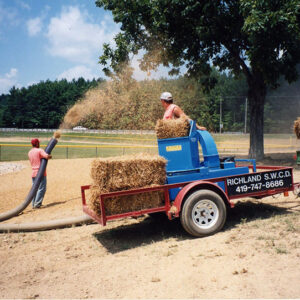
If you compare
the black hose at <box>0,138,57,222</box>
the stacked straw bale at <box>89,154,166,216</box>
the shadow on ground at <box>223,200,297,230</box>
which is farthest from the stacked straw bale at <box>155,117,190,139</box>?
the black hose at <box>0,138,57,222</box>

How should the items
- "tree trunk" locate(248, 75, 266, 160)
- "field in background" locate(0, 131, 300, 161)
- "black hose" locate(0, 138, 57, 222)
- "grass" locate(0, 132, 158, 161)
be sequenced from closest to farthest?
"black hose" locate(0, 138, 57, 222) < "tree trunk" locate(248, 75, 266, 160) < "field in background" locate(0, 131, 300, 161) < "grass" locate(0, 132, 158, 161)

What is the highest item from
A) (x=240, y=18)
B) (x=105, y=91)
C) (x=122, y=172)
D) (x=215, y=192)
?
(x=240, y=18)

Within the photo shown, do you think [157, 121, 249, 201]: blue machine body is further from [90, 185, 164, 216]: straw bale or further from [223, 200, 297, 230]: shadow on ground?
[223, 200, 297, 230]: shadow on ground

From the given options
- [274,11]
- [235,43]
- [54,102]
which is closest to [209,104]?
[54,102]

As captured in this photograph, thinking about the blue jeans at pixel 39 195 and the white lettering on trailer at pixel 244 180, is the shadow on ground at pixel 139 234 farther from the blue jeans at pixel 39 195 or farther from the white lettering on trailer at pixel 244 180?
the blue jeans at pixel 39 195

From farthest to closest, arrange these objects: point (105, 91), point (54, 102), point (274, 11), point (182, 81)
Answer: point (54, 102)
point (182, 81)
point (105, 91)
point (274, 11)

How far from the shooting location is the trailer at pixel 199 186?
18.7ft

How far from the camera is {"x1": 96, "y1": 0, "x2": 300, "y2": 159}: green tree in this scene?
42.0 feet

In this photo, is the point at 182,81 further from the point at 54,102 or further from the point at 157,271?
the point at 54,102

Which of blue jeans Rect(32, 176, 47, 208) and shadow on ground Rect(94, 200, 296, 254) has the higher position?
blue jeans Rect(32, 176, 47, 208)

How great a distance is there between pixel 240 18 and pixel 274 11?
3499 mm

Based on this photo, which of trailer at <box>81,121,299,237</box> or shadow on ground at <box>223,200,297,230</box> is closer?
trailer at <box>81,121,299,237</box>

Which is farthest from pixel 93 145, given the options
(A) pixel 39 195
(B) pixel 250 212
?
(B) pixel 250 212

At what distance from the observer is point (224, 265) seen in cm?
458
